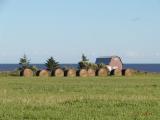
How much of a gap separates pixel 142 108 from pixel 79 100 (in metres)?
3.82

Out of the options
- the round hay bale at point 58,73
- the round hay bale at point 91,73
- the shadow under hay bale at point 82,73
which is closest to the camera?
the round hay bale at point 58,73

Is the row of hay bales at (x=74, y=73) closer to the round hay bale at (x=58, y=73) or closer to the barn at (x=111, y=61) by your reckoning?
the round hay bale at (x=58, y=73)

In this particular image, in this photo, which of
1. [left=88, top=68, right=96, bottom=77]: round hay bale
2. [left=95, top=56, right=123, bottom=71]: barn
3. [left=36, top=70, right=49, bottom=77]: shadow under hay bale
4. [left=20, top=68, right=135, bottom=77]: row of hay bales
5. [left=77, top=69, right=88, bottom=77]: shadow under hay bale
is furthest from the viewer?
[left=95, top=56, right=123, bottom=71]: barn

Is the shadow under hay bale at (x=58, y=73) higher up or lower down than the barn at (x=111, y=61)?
lower down

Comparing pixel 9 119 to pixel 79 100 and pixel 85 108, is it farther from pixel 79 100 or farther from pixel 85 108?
pixel 79 100

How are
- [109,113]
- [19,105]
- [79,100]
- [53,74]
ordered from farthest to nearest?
[53,74] < [79,100] < [19,105] < [109,113]

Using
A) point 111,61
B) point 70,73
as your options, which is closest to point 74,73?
point 70,73

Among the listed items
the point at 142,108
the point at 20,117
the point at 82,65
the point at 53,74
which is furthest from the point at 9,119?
the point at 82,65

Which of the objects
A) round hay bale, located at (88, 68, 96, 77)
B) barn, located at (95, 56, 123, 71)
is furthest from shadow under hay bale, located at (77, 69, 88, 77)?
barn, located at (95, 56, 123, 71)

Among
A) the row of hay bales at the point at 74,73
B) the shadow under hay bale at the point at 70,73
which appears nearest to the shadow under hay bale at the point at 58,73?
the row of hay bales at the point at 74,73

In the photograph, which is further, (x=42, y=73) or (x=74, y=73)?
(x=74, y=73)

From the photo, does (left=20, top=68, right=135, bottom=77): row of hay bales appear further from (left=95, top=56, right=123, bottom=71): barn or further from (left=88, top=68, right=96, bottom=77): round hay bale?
(left=95, top=56, right=123, bottom=71): barn

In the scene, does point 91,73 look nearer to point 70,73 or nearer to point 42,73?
point 70,73

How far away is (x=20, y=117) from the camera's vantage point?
59.2ft
